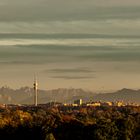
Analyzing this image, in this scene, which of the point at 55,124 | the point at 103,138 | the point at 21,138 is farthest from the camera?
the point at 55,124

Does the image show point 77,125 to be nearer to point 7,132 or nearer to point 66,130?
point 66,130

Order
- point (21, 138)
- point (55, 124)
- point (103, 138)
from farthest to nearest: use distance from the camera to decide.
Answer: point (55, 124), point (21, 138), point (103, 138)

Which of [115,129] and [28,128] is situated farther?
[28,128]

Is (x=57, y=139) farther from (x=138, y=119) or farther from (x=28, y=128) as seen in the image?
(x=138, y=119)

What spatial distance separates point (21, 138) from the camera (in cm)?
14825

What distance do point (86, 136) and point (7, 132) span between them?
2258 centimetres

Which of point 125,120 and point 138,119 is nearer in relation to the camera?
point 125,120

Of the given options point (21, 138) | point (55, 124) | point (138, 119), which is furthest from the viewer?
point (138, 119)

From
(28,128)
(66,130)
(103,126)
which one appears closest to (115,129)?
(103,126)

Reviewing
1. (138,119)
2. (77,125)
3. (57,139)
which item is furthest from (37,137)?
(138,119)

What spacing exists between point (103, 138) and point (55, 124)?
84.3 feet

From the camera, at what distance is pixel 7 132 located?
15562cm

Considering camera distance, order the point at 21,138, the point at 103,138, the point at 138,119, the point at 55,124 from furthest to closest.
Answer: the point at 138,119 → the point at 55,124 → the point at 21,138 → the point at 103,138

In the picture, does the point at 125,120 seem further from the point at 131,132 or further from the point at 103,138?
the point at 103,138
